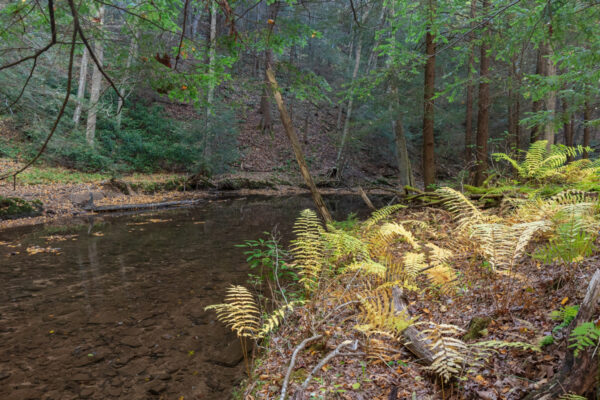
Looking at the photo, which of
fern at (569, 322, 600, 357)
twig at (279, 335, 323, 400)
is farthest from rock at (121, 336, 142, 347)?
fern at (569, 322, 600, 357)

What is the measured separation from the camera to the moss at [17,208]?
9906mm

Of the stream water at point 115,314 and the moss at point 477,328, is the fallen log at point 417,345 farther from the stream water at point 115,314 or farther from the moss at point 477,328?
the stream water at point 115,314

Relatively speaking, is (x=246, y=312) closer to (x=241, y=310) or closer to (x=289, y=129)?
(x=241, y=310)

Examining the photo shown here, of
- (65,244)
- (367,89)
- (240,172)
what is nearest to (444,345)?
(367,89)

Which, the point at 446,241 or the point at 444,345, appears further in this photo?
the point at 446,241

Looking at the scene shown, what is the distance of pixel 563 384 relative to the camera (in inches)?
65.1

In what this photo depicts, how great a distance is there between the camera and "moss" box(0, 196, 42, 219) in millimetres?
9906

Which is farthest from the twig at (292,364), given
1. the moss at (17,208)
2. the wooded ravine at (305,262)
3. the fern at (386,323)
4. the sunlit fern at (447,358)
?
the moss at (17,208)

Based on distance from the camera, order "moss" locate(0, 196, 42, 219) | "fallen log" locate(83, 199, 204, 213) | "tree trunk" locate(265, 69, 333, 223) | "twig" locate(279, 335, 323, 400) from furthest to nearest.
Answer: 1. "fallen log" locate(83, 199, 204, 213)
2. "moss" locate(0, 196, 42, 219)
3. "tree trunk" locate(265, 69, 333, 223)
4. "twig" locate(279, 335, 323, 400)

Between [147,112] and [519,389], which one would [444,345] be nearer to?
[519,389]

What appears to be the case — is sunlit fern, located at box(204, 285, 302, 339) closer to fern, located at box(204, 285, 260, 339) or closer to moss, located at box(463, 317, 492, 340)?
fern, located at box(204, 285, 260, 339)

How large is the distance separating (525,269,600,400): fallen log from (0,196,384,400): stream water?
2.57 meters

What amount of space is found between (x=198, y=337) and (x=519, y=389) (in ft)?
11.1

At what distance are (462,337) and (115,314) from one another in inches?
171
